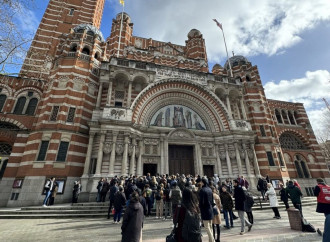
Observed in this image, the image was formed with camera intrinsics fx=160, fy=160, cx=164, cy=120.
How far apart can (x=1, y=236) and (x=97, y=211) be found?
4.59 meters

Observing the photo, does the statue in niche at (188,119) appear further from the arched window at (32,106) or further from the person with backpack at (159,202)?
the arched window at (32,106)

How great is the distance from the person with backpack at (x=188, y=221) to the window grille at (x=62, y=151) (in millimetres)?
13812

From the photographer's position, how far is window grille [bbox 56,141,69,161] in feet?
45.9

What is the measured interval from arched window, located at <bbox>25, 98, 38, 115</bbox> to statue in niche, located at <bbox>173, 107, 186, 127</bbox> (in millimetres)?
15562

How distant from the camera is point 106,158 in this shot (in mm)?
14438

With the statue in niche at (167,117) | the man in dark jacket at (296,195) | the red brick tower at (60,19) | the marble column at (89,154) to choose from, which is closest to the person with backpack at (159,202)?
the man in dark jacket at (296,195)

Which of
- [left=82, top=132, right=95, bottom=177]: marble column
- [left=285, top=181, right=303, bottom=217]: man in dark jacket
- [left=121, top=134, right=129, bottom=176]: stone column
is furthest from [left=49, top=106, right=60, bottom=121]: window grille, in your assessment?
[left=285, top=181, right=303, bottom=217]: man in dark jacket

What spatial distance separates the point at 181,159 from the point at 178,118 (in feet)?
15.3

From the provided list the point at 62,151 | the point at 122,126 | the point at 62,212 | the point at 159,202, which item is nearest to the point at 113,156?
the point at 122,126

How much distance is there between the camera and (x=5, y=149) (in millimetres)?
15727

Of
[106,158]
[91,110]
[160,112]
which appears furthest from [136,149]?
[91,110]

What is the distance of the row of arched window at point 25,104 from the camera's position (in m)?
17.1

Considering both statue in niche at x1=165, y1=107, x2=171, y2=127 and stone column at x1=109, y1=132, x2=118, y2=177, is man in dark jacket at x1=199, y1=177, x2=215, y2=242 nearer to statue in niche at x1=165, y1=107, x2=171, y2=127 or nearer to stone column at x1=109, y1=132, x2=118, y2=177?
stone column at x1=109, y1=132, x2=118, y2=177

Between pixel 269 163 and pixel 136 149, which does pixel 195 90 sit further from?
pixel 269 163
